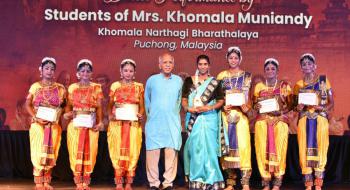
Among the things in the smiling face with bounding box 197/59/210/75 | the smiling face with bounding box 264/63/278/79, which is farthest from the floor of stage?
the smiling face with bounding box 197/59/210/75

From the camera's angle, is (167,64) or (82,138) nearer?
(167,64)

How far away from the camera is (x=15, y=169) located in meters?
5.93

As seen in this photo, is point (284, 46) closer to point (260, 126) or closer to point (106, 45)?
point (260, 126)

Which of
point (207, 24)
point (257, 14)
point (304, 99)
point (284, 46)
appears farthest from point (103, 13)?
point (304, 99)

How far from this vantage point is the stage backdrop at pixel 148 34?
5887mm

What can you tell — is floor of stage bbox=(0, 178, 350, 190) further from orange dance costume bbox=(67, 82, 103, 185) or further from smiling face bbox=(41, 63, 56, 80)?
smiling face bbox=(41, 63, 56, 80)

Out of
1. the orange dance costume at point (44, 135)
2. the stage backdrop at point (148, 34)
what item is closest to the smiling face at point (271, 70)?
the stage backdrop at point (148, 34)

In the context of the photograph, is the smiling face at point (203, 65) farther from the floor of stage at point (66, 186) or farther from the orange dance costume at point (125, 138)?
the floor of stage at point (66, 186)

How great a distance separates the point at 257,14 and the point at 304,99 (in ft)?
4.87

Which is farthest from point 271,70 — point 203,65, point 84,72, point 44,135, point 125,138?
point 44,135

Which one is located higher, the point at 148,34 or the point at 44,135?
the point at 148,34

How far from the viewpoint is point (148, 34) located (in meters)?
5.94

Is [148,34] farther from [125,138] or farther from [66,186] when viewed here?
[66,186]

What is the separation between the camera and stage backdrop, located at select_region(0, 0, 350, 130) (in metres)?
5.89
